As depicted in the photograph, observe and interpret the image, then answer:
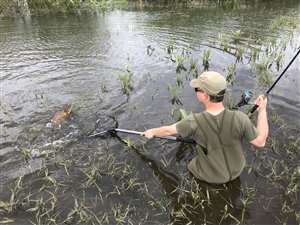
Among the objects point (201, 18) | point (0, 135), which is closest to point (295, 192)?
point (0, 135)

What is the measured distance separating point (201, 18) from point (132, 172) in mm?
13581

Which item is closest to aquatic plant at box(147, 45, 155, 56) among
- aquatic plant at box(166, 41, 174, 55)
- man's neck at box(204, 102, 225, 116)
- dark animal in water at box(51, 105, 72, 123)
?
aquatic plant at box(166, 41, 174, 55)

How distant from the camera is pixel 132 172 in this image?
5.26 meters

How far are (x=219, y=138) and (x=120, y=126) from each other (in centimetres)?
314

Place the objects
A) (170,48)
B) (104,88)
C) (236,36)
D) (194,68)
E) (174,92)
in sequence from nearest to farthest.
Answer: (174,92)
(104,88)
(194,68)
(170,48)
(236,36)

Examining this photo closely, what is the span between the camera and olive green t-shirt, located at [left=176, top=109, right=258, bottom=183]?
390 centimetres

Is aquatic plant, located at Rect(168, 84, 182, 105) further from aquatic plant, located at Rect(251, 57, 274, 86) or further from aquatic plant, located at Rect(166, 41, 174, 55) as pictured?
aquatic plant, located at Rect(166, 41, 174, 55)

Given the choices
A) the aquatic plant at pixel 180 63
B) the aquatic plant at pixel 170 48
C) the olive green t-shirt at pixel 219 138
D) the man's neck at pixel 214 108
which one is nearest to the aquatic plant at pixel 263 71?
the aquatic plant at pixel 180 63

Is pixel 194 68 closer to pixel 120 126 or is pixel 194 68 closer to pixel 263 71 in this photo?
pixel 263 71

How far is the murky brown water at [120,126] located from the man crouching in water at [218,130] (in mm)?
518

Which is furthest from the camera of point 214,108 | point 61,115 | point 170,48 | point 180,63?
point 170,48

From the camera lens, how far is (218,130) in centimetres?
397

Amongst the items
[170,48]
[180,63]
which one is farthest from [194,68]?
[170,48]

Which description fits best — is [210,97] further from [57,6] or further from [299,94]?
[57,6]
